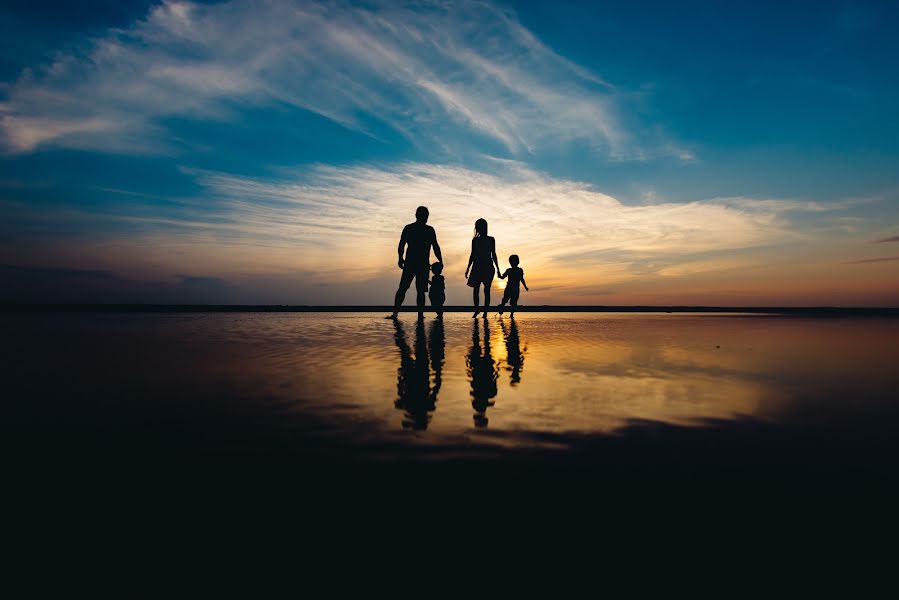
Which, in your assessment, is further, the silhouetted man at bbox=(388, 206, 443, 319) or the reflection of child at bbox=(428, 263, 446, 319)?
the reflection of child at bbox=(428, 263, 446, 319)

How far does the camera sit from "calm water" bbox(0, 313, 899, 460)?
271 cm

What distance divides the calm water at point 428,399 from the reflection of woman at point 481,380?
1.0 inches

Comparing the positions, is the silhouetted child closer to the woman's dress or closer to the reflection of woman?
the woman's dress

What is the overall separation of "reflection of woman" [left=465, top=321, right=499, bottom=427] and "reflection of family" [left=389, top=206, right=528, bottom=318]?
6550 millimetres

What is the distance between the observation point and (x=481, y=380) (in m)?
4.64

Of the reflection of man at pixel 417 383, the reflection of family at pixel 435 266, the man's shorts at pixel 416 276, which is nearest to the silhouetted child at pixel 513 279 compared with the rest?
the reflection of family at pixel 435 266

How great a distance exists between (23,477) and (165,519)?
95 centimetres

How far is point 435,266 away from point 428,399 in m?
13.4

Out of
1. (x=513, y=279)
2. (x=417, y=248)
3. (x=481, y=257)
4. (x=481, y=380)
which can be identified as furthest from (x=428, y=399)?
(x=513, y=279)

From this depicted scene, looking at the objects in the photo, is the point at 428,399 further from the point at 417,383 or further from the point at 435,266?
the point at 435,266

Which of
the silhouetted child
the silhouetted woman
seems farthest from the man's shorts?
the silhouetted child

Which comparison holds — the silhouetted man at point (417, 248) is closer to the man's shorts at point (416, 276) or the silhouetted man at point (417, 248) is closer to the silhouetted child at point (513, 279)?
the man's shorts at point (416, 276)

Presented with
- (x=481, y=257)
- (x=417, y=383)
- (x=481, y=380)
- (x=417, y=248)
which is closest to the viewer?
(x=417, y=383)

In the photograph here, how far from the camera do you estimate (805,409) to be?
3531 mm
